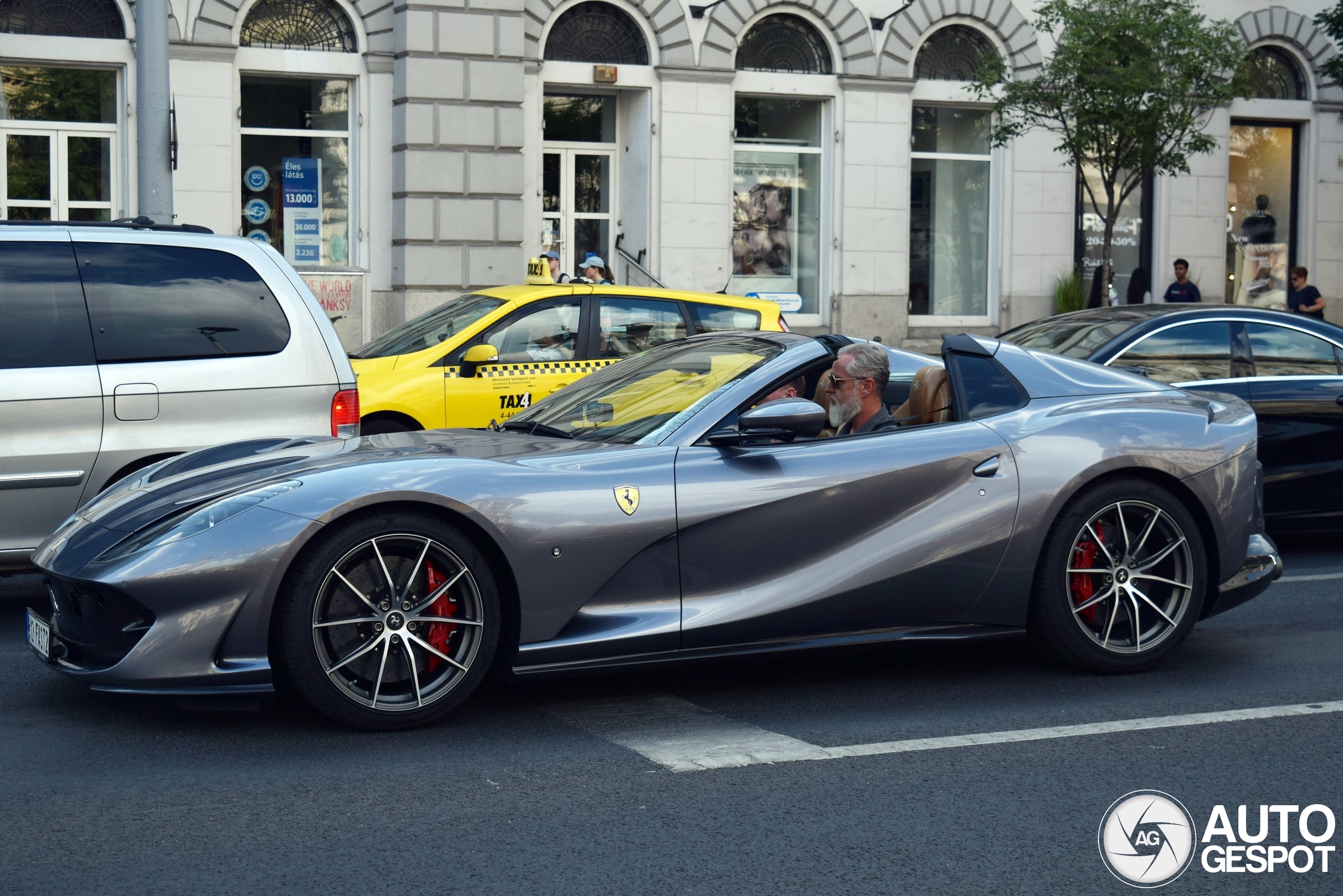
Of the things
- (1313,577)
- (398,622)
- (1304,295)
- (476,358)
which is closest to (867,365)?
(398,622)

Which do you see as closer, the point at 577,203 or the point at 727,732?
the point at 727,732

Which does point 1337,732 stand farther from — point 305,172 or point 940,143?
point 940,143

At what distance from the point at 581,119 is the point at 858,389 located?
15.8 m

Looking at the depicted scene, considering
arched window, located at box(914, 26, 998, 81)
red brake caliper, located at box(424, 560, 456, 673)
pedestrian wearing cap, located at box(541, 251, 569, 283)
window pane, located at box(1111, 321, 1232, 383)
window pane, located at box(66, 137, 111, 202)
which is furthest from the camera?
arched window, located at box(914, 26, 998, 81)

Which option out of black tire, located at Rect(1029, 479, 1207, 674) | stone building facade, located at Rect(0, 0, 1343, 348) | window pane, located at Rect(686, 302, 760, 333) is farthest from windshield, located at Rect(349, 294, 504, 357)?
stone building facade, located at Rect(0, 0, 1343, 348)

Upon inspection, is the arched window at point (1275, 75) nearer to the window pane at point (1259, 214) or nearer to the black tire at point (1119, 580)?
the window pane at point (1259, 214)

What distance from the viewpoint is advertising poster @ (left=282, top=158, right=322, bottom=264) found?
19375 mm

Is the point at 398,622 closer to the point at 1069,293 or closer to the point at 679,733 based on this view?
the point at 679,733

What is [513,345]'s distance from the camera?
10914 millimetres

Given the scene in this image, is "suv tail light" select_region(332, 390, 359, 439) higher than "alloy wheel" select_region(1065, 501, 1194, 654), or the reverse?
"suv tail light" select_region(332, 390, 359, 439)

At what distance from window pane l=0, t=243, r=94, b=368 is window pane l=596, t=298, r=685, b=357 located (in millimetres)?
4781

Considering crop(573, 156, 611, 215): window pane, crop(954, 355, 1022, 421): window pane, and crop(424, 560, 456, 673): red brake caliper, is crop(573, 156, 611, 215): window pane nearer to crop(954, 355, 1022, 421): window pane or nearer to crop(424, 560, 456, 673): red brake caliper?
crop(954, 355, 1022, 421): window pane

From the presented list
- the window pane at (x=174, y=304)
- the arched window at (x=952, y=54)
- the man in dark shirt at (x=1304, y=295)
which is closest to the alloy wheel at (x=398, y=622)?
the window pane at (x=174, y=304)

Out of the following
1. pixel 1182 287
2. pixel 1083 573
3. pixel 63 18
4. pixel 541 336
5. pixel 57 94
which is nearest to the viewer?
pixel 1083 573
